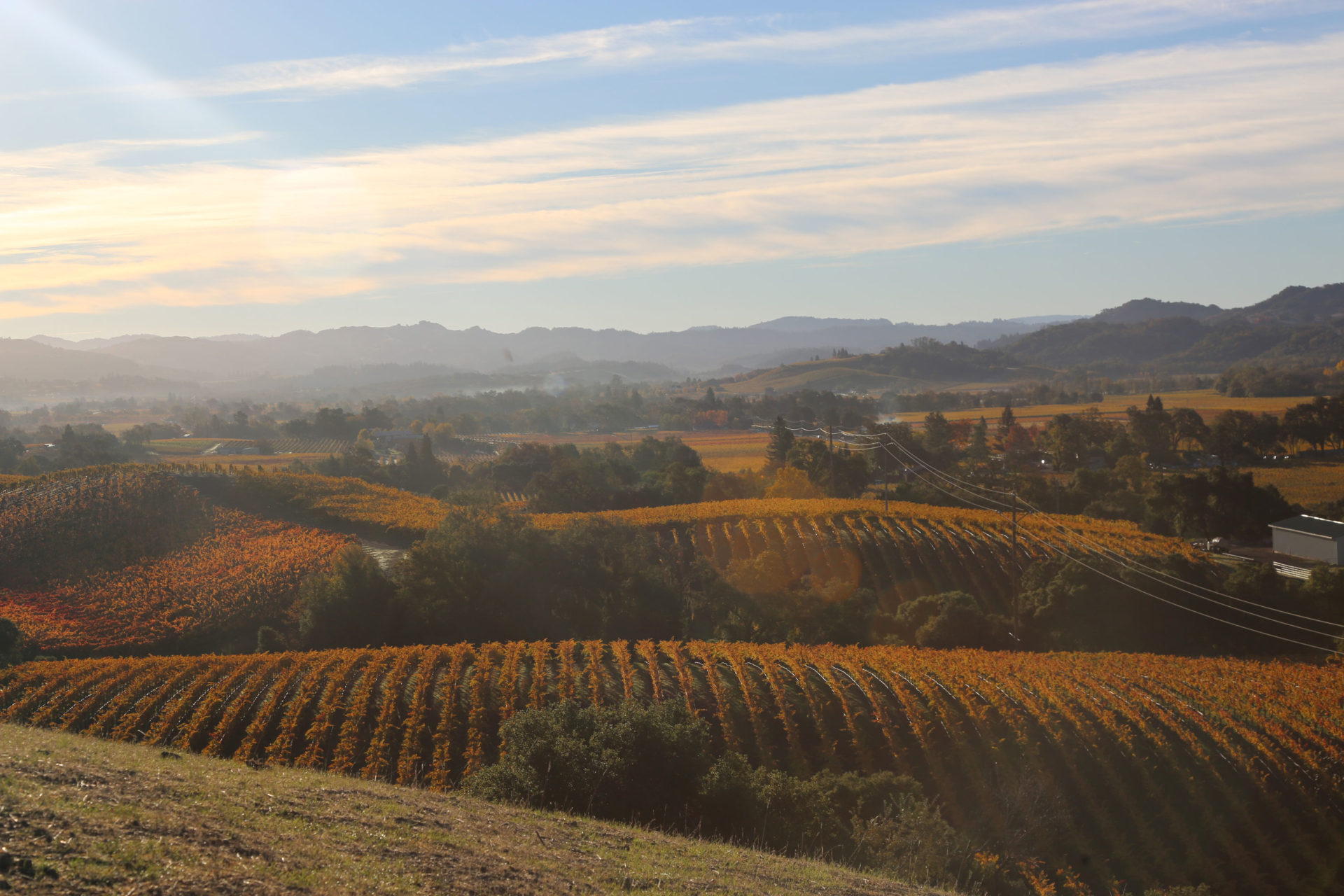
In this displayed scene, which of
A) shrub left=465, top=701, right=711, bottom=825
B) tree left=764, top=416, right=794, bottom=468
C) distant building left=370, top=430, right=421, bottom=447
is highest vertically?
tree left=764, top=416, right=794, bottom=468

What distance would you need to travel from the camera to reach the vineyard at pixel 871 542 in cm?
3378

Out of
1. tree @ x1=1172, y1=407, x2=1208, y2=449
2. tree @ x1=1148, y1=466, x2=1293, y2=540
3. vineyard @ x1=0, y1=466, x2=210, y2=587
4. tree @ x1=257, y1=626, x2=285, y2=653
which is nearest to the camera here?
tree @ x1=257, y1=626, x2=285, y2=653

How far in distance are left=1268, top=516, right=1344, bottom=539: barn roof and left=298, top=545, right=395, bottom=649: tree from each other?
1548 inches

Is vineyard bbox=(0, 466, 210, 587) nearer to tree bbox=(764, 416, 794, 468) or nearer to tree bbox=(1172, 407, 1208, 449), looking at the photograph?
tree bbox=(764, 416, 794, 468)

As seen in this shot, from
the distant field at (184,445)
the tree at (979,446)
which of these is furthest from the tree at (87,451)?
the tree at (979,446)

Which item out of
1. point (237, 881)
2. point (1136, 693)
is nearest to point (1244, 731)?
point (1136, 693)

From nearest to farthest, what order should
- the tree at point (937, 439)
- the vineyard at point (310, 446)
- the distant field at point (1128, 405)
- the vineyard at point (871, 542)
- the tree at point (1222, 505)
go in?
1. the vineyard at point (871, 542)
2. the tree at point (1222, 505)
3. the tree at point (937, 439)
4. the distant field at point (1128, 405)
5. the vineyard at point (310, 446)

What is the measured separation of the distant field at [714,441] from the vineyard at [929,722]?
45.3 m

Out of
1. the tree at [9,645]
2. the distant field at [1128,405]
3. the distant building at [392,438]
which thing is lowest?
the tree at [9,645]

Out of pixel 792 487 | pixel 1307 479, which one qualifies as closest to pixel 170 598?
pixel 792 487

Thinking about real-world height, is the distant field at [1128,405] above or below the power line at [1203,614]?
above

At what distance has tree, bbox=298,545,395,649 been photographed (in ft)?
91.8

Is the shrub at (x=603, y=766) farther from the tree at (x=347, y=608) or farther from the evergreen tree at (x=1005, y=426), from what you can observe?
the evergreen tree at (x=1005, y=426)

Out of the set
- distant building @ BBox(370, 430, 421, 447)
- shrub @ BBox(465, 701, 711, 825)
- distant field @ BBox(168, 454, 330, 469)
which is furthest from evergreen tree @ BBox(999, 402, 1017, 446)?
shrub @ BBox(465, 701, 711, 825)
